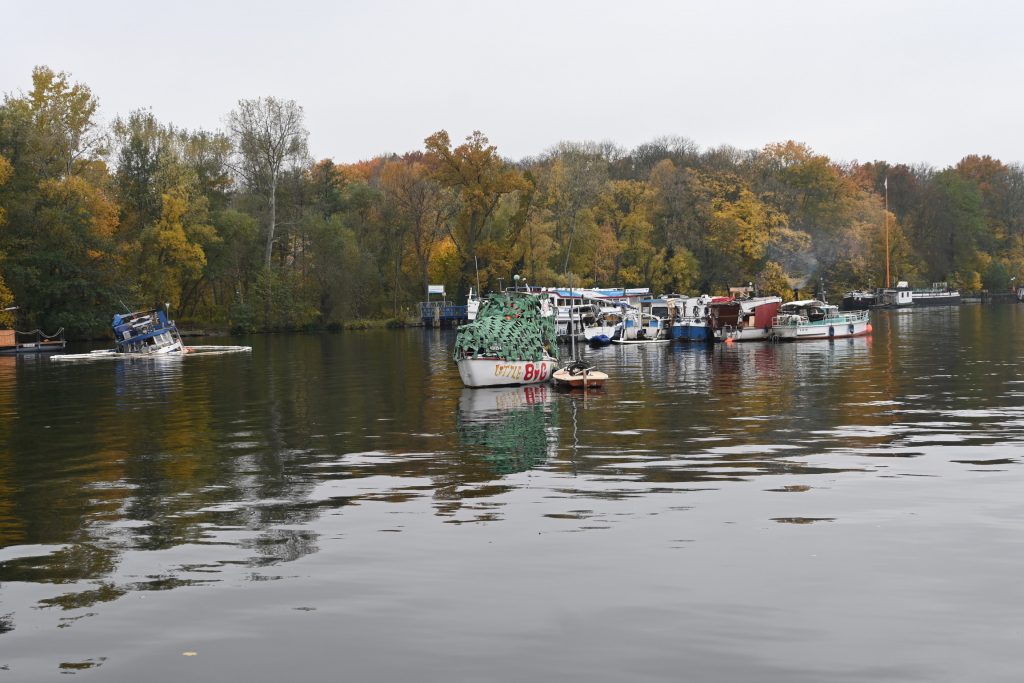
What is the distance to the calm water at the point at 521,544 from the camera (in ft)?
43.2

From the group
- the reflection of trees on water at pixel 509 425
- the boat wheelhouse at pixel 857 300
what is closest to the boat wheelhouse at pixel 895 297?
the boat wheelhouse at pixel 857 300

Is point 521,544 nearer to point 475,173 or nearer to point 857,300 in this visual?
point 475,173

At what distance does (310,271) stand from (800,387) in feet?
309

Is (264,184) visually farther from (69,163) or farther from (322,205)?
(69,163)

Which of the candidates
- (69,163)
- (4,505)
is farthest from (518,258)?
(4,505)

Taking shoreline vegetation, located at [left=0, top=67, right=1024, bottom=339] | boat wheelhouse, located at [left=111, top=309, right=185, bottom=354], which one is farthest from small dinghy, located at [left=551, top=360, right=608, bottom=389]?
shoreline vegetation, located at [left=0, top=67, right=1024, bottom=339]

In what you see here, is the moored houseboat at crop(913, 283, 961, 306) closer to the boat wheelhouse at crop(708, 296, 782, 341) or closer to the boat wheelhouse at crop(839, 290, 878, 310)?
the boat wheelhouse at crop(839, 290, 878, 310)

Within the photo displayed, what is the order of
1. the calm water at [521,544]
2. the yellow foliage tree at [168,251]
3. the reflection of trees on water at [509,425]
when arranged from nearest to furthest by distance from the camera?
1. the calm water at [521,544]
2. the reflection of trees on water at [509,425]
3. the yellow foliage tree at [168,251]

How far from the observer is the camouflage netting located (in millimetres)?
51250

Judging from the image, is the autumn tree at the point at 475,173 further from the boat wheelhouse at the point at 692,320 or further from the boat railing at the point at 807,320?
the boat railing at the point at 807,320

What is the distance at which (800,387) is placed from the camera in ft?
164

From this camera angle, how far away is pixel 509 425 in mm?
37250

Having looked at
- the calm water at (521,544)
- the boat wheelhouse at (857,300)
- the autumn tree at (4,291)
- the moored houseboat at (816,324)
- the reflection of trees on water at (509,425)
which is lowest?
the calm water at (521,544)

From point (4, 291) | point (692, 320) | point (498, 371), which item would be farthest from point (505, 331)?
point (4, 291)
